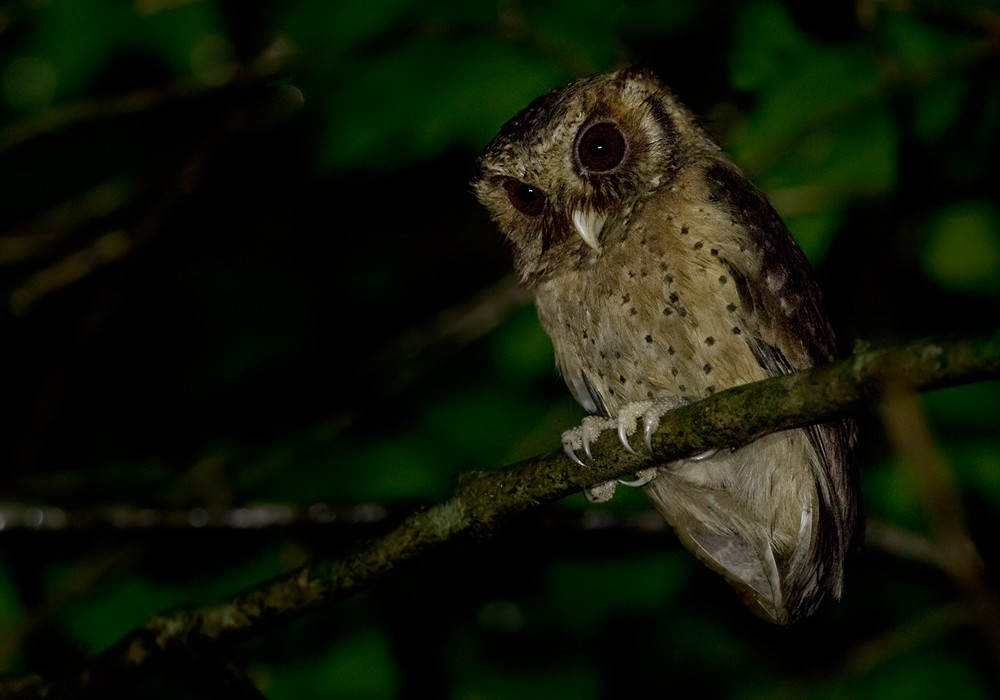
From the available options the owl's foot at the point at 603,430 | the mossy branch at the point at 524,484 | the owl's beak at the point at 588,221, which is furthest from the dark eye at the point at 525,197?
the mossy branch at the point at 524,484

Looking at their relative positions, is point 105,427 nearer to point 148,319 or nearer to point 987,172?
point 148,319

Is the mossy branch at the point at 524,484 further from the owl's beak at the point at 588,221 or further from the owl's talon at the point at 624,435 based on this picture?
the owl's beak at the point at 588,221

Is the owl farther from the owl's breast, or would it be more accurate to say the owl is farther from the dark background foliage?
the dark background foliage

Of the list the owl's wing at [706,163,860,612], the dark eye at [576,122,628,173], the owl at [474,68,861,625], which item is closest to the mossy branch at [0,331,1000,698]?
the owl at [474,68,861,625]

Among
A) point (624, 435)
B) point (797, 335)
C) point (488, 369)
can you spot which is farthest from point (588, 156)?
point (488, 369)

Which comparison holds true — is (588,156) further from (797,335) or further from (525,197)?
(797,335)

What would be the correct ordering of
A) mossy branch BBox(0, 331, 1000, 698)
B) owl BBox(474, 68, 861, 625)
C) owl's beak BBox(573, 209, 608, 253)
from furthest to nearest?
owl's beak BBox(573, 209, 608, 253)
owl BBox(474, 68, 861, 625)
mossy branch BBox(0, 331, 1000, 698)

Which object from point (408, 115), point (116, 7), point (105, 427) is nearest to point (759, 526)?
point (408, 115)
